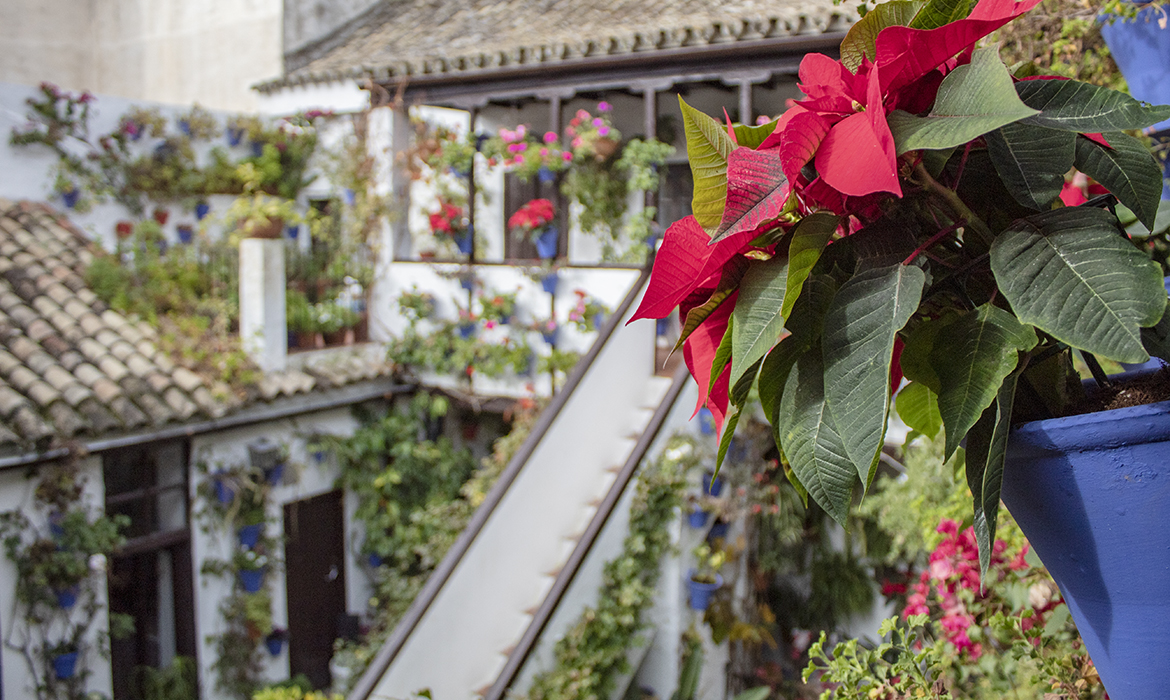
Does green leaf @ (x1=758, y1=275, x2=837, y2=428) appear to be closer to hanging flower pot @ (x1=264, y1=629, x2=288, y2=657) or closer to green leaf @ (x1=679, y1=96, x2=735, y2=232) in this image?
green leaf @ (x1=679, y1=96, x2=735, y2=232)

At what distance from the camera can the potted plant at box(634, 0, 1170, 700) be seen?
74cm

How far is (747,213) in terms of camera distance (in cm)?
78

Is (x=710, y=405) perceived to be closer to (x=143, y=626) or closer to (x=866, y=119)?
(x=866, y=119)

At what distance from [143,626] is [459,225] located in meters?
4.42

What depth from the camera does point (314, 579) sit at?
25.9 ft

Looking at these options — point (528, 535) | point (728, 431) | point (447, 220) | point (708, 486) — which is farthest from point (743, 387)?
point (447, 220)

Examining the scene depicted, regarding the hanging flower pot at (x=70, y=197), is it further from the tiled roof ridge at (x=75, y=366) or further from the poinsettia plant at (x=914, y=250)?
the poinsettia plant at (x=914, y=250)

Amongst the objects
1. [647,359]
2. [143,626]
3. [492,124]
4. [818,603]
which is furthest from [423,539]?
[492,124]

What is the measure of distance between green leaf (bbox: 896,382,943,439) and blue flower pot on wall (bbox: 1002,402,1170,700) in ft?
0.28

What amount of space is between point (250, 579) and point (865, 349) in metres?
7.22

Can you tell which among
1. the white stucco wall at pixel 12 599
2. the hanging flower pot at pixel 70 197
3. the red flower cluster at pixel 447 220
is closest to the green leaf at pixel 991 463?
the white stucco wall at pixel 12 599

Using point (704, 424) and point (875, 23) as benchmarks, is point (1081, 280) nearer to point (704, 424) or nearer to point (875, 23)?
point (875, 23)

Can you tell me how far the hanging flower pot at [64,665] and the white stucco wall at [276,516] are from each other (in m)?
0.92

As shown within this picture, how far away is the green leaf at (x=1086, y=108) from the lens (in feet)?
2.54
